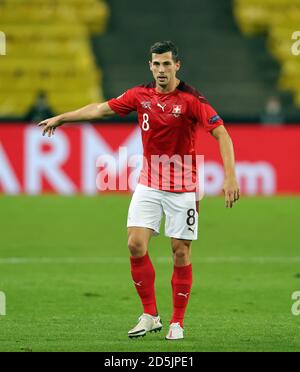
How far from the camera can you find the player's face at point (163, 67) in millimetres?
8344

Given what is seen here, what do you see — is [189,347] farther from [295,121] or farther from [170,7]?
[170,7]

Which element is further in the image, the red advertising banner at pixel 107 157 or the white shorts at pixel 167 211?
the red advertising banner at pixel 107 157

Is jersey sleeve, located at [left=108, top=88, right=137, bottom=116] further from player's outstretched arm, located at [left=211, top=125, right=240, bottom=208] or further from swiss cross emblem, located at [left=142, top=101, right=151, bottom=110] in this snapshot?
player's outstretched arm, located at [left=211, top=125, right=240, bottom=208]

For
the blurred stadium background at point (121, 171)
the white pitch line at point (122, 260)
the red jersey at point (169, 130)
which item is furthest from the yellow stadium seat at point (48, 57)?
the red jersey at point (169, 130)

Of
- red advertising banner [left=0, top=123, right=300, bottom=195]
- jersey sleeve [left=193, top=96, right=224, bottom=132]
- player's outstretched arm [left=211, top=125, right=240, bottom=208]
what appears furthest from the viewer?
red advertising banner [left=0, top=123, right=300, bottom=195]

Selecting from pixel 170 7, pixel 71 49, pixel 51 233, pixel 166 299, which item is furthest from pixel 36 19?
pixel 166 299

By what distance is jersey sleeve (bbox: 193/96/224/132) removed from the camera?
8.31 meters

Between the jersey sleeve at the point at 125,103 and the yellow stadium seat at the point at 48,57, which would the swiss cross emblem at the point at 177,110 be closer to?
the jersey sleeve at the point at 125,103

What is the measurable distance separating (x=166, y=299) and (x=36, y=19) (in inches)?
597

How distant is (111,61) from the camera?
25.7 meters

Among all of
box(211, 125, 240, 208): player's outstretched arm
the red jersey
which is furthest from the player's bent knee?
box(211, 125, 240, 208): player's outstretched arm

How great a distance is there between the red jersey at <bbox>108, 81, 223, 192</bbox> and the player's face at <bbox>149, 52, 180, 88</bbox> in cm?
15

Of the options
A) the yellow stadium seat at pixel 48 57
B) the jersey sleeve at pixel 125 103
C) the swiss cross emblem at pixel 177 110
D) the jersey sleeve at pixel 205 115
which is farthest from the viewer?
the yellow stadium seat at pixel 48 57

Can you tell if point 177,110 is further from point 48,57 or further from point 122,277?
point 48,57
